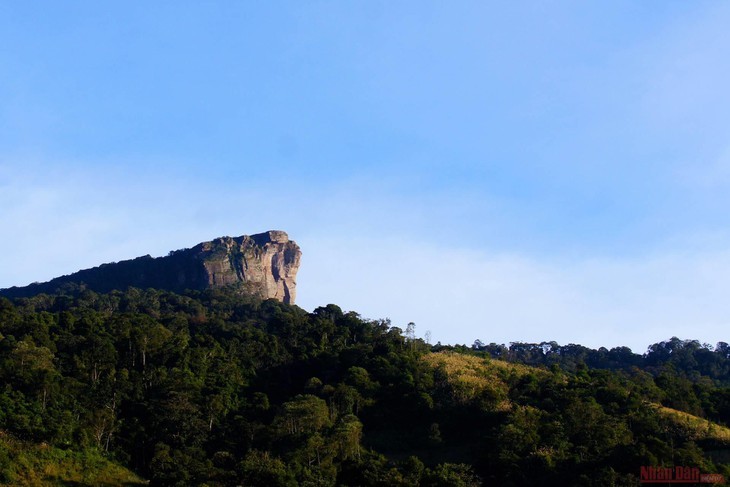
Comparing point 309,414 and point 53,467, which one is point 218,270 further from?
point 53,467

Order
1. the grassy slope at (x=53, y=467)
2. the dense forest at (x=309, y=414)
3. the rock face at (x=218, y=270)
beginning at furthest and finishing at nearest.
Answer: the rock face at (x=218, y=270), the dense forest at (x=309, y=414), the grassy slope at (x=53, y=467)

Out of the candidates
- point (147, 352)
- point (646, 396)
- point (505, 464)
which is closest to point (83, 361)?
point (147, 352)

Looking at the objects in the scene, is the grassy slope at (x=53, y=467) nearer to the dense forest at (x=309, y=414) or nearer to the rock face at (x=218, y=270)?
the dense forest at (x=309, y=414)


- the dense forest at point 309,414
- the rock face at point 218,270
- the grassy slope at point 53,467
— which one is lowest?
the grassy slope at point 53,467

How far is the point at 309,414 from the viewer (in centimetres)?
4566

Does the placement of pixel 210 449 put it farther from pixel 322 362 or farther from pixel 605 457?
pixel 605 457

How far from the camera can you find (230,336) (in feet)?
228

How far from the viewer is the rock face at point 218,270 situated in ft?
400

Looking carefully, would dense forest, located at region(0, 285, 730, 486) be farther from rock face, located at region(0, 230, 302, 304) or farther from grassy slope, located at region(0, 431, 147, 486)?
rock face, located at region(0, 230, 302, 304)

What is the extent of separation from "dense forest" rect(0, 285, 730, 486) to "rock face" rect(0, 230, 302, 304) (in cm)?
5255

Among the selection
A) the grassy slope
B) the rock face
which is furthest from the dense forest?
the rock face

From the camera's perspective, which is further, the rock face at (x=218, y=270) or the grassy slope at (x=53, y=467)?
the rock face at (x=218, y=270)

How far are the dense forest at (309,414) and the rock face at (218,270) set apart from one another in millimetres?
52554

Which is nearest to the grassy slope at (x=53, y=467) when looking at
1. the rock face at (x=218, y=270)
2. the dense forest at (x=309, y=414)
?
the dense forest at (x=309, y=414)
